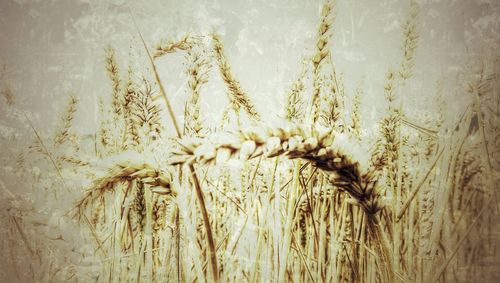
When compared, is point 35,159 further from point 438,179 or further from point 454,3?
point 454,3

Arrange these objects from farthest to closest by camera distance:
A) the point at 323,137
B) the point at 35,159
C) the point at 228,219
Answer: the point at 35,159 → the point at 228,219 → the point at 323,137

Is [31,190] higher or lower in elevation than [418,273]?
higher

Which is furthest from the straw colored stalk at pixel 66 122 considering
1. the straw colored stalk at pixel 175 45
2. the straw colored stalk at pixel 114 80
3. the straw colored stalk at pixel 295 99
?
the straw colored stalk at pixel 295 99

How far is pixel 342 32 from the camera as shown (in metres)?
1.07

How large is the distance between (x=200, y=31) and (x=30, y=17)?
604 mm

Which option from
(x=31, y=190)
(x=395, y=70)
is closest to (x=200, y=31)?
(x=395, y=70)

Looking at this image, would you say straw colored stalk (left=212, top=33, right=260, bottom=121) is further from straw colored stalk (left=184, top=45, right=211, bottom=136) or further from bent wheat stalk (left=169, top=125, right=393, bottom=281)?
bent wheat stalk (left=169, top=125, right=393, bottom=281)

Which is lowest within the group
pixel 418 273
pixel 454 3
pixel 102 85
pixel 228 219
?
pixel 418 273

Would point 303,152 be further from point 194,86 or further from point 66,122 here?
point 66,122

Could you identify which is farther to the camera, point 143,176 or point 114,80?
point 114,80
